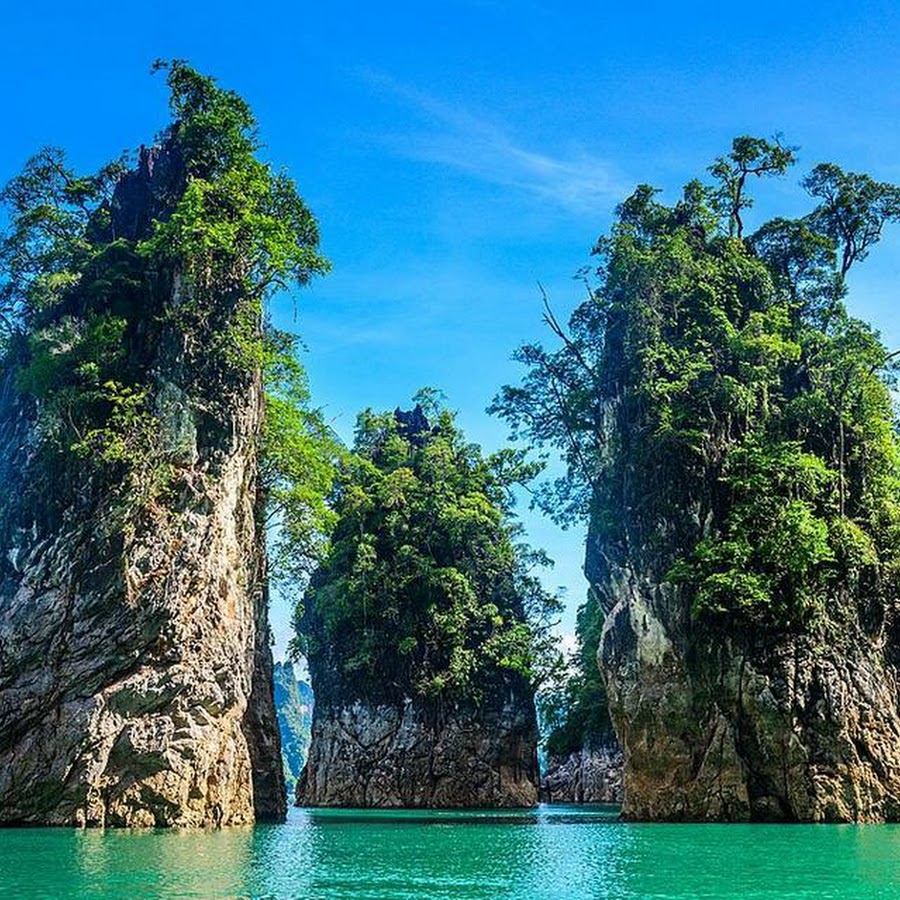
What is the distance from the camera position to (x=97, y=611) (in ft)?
67.7

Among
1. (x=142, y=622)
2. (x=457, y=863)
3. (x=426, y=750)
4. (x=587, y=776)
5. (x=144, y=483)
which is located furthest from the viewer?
(x=587, y=776)

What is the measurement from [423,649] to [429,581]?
2762mm

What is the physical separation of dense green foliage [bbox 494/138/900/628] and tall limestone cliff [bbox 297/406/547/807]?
35.1 ft

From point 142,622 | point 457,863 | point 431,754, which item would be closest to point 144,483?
point 142,622

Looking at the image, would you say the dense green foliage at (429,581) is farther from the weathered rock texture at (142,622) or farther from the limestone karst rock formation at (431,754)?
the weathered rock texture at (142,622)

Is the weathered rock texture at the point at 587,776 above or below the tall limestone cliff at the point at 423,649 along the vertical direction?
below

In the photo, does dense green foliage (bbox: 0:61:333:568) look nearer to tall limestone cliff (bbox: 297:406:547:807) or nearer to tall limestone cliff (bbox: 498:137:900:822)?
tall limestone cliff (bbox: 498:137:900:822)

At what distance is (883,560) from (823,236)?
32.9ft

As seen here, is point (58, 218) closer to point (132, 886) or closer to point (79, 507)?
point (79, 507)

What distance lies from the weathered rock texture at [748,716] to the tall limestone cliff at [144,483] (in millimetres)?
9757

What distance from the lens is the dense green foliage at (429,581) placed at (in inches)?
1559

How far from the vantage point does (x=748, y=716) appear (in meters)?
23.4

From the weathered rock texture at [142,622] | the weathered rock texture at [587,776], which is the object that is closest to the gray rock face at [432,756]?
the weathered rock texture at [587,776]

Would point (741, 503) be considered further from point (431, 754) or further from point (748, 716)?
point (431, 754)
